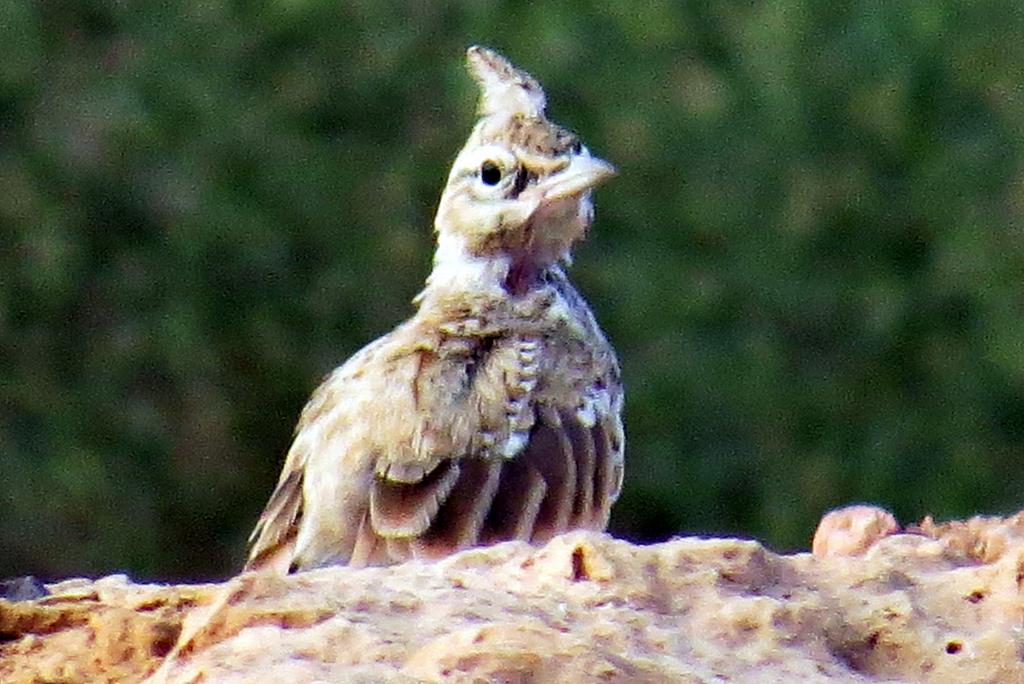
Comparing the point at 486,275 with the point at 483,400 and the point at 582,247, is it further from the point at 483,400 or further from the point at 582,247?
the point at 582,247

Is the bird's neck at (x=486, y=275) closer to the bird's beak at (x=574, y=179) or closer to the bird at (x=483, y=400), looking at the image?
the bird at (x=483, y=400)

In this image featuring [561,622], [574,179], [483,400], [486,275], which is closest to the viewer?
[561,622]

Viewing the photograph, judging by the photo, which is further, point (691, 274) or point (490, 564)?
point (691, 274)

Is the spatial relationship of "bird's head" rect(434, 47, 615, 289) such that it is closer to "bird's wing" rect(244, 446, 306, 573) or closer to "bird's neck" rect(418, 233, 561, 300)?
"bird's neck" rect(418, 233, 561, 300)

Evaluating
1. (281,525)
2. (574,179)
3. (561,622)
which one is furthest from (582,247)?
(561,622)

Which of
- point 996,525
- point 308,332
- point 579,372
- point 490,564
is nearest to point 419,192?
point 308,332

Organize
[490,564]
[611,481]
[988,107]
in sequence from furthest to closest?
1. [988,107]
2. [611,481]
3. [490,564]

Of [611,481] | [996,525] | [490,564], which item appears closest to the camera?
[490,564]

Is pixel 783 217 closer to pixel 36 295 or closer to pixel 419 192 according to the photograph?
pixel 419 192
